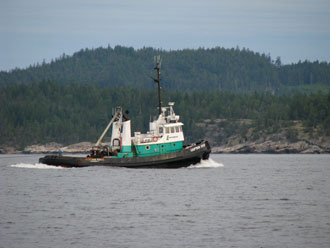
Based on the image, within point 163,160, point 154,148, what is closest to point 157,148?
point 154,148

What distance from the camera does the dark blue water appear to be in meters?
28.6

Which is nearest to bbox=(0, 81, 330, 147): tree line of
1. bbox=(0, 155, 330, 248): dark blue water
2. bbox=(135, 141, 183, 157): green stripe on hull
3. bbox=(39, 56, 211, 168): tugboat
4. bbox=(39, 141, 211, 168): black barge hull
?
bbox=(39, 141, 211, 168): black barge hull

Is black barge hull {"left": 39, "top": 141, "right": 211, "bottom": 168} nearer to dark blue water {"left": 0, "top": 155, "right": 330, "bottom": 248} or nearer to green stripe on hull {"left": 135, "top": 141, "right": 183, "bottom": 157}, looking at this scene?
green stripe on hull {"left": 135, "top": 141, "right": 183, "bottom": 157}

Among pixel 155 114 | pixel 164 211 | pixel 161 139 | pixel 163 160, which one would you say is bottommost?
pixel 164 211

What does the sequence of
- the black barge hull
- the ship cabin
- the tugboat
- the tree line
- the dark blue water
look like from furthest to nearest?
the tree line → the black barge hull → the tugboat → the ship cabin → the dark blue water

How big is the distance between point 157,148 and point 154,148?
0.29m

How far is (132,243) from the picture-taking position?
2780 cm

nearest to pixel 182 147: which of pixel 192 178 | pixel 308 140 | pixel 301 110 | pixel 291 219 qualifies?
pixel 192 178

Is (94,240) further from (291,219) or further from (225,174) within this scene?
(225,174)

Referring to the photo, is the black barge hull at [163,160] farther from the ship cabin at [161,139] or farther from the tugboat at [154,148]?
the ship cabin at [161,139]

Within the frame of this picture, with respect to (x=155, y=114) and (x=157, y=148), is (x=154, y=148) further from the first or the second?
(x=155, y=114)

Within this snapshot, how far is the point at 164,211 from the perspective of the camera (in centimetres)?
3662

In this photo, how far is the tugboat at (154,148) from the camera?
6147cm

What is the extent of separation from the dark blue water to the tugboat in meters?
2.76
